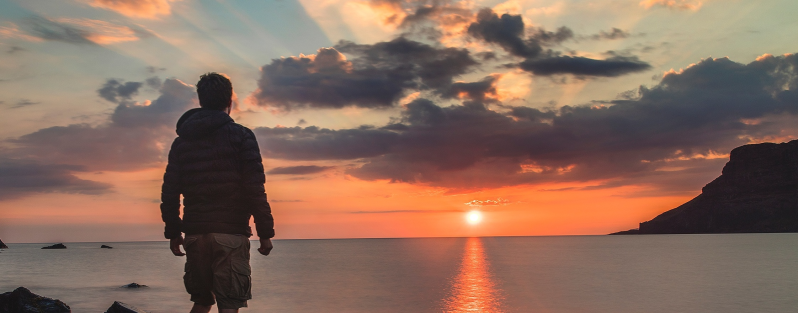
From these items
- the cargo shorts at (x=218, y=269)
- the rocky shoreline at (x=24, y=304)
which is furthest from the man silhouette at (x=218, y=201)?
the rocky shoreline at (x=24, y=304)

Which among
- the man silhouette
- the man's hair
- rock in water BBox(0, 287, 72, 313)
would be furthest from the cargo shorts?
rock in water BBox(0, 287, 72, 313)

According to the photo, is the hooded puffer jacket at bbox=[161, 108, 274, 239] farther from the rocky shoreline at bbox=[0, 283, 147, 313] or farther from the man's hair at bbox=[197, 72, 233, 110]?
the rocky shoreline at bbox=[0, 283, 147, 313]

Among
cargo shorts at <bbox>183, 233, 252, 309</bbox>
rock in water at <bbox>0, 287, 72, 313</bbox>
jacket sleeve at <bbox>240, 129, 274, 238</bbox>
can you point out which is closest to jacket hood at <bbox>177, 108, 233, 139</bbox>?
jacket sleeve at <bbox>240, 129, 274, 238</bbox>

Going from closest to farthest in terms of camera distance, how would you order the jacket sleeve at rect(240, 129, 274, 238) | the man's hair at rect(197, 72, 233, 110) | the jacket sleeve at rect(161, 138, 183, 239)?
the jacket sleeve at rect(240, 129, 274, 238), the jacket sleeve at rect(161, 138, 183, 239), the man's hair at rect(197, 72, 233, 110)

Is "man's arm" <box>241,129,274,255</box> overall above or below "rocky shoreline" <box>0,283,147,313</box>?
above

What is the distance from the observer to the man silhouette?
5418 mm

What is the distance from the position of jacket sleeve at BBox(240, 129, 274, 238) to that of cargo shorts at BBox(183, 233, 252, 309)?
11.0 inches

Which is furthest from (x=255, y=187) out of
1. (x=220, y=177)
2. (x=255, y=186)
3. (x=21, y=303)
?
(x=21, y=303)

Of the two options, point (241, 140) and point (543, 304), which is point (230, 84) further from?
point (543, 304)

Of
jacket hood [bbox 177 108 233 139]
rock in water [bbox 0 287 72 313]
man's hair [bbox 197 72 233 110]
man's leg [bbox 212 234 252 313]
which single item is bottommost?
rock in water [bbox 0 287 72 313]

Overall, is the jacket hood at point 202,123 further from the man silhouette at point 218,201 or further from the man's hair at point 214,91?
the man's hair at point 214,91

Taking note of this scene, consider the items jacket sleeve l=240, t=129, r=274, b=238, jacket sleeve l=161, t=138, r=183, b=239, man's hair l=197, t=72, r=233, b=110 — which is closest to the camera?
jacket sleeve l=240, t=129, r=274, b=238

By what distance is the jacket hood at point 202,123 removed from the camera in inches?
214

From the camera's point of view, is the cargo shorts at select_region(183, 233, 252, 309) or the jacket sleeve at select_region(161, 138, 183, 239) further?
the jacket sleeve at select_region(161, 138, 183, 239)
